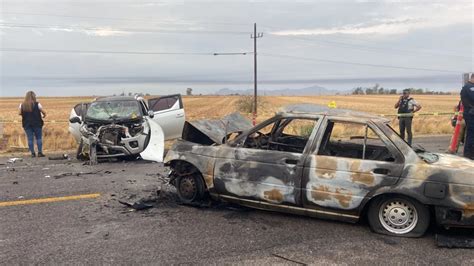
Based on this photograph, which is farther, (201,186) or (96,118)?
(96,118)

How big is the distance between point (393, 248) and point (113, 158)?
7464mm

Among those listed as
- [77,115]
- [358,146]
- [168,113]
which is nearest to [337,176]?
[358,146]

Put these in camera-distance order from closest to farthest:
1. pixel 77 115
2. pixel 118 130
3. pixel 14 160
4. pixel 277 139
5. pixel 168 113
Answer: pixel 277 139
pixel 118 130
pixel 14 160
pixel 77 115
pixel 168 113

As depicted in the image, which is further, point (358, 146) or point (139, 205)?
point (139, 205)

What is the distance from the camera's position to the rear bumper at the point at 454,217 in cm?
470

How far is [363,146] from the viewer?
565 centimetres

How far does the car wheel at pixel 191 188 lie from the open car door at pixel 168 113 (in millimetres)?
5884

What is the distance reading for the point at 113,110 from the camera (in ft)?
36.0

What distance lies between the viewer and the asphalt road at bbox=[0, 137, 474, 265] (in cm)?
437

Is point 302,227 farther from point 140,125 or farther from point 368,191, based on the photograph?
point 140,125

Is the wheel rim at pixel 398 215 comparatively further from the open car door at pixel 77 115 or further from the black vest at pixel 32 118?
the black vest at pixel 32 118

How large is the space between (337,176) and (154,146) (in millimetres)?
6259

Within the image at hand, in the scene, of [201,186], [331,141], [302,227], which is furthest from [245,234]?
[331,141]

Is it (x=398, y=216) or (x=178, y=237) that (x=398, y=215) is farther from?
(x=178, y=237)
